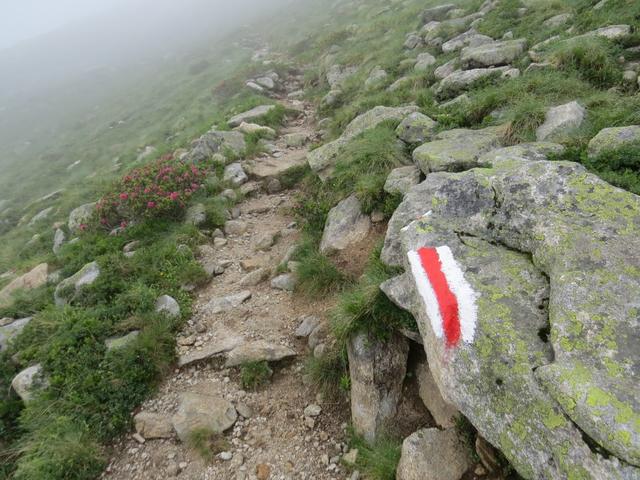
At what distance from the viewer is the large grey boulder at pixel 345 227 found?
7906 millimetres

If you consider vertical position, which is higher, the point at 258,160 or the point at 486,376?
the point at 486,376

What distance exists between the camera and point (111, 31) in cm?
11006

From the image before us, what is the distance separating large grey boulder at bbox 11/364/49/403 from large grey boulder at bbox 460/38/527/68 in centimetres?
1347

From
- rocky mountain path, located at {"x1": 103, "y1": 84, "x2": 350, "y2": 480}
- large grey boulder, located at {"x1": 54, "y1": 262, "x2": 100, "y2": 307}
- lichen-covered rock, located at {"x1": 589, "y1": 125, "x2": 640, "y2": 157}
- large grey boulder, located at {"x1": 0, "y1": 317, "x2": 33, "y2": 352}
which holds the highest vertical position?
lichen-covered rock, located at {"x1": 589, "y1": 125, "x2": 640, "y2": 157}

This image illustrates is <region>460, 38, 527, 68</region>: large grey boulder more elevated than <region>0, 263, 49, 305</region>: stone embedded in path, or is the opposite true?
<region>460, 38, 527, 68</region>: large grey boulder

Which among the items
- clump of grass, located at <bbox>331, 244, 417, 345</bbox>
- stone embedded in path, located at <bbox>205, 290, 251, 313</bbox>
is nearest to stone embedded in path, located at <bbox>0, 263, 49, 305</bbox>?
stone embedded in path, located at <bbox>205, 290, 251, 313</bbox>

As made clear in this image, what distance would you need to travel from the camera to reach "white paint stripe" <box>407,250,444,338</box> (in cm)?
392

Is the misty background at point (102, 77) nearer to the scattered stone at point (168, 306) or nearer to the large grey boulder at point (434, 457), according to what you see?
the scattered stone at point (168, 306)

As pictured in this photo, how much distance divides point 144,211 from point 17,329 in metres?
4.06

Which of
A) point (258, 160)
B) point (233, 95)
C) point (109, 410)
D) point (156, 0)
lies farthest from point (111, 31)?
point (109, 410)

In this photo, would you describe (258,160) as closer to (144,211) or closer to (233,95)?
(144,211)

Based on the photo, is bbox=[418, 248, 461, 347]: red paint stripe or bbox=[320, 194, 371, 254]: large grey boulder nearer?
bbox=[418, 248, 461, 347]: red paint stripe

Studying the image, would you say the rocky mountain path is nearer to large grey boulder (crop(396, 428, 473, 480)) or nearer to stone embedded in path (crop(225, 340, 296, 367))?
stone embedded in path (crop(225, 340, 296, 367))

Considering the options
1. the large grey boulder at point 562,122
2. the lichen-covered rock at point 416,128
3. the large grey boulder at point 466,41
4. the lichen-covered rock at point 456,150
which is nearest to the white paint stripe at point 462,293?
the lichen-covered rock at point 456,150
